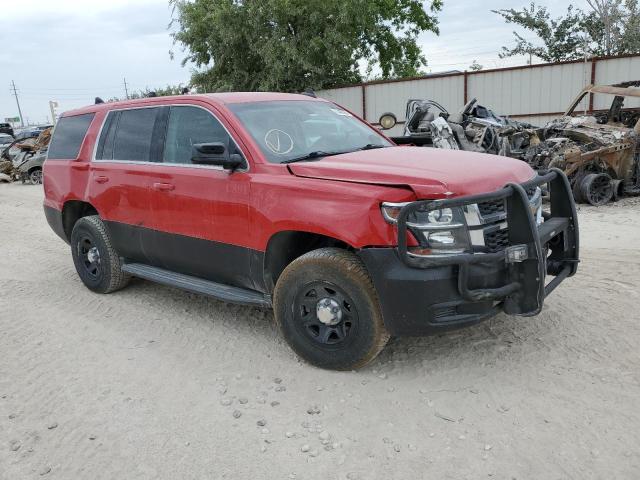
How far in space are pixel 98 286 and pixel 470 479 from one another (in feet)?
14.0

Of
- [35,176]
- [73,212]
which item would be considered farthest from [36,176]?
[73,212]

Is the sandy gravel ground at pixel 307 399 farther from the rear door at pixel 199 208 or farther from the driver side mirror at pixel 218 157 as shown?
the driver side mirror at pixel 218 157

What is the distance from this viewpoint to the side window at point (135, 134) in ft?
16.2

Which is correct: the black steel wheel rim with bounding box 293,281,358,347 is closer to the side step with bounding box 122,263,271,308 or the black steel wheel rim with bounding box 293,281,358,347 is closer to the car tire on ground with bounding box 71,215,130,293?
the side step with bounding box 122,263,271,308

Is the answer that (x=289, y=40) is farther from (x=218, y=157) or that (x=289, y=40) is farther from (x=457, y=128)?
(x=218, y=157)

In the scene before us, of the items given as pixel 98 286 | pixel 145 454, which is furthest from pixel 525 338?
pixel 98 286

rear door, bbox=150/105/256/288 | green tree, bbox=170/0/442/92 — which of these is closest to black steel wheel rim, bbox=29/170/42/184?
green tree, bbox=170/0/442/92

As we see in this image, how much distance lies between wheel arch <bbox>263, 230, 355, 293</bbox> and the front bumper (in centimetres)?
62

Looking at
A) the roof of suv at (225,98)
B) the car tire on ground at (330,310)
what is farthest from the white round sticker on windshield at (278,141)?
the car tire on ground at (330,310)

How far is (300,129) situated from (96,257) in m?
2.61

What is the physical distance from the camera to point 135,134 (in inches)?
200

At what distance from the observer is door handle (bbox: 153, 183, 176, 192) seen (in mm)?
4563

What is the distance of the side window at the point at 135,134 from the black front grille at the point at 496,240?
9.50 feet

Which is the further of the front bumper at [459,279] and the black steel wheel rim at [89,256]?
the black steel wheel rim at [89,256]
